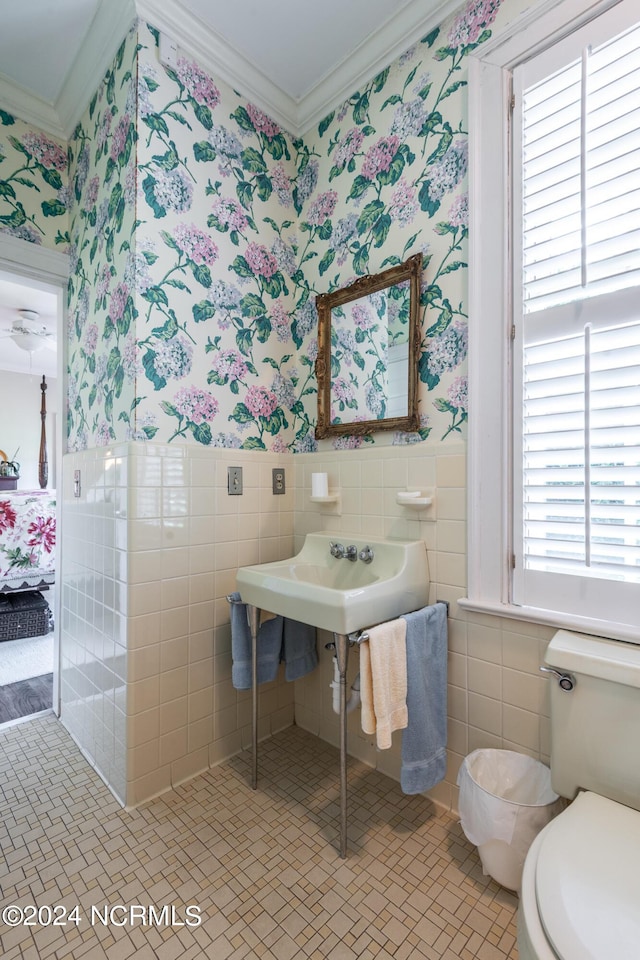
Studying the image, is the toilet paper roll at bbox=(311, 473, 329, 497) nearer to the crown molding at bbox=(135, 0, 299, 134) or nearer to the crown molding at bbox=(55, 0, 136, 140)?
the crown molding at bbox=(135, 0, 299, 134)

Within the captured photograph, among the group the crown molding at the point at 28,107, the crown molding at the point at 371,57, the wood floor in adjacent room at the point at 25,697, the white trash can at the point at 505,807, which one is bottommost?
the wood floor in adjacent room at the point at 25,697

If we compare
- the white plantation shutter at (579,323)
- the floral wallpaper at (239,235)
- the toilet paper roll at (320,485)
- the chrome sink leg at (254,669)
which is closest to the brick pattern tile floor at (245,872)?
the chrome sink leg at (254,669)

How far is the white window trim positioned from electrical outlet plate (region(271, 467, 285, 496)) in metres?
0.88

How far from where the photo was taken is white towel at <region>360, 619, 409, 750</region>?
4.06ft

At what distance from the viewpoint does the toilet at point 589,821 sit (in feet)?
2.37

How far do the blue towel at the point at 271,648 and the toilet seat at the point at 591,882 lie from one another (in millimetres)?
1061

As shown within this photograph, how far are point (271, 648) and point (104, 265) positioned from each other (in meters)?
1.66

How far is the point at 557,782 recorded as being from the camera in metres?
1.14

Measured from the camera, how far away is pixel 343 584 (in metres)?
1.71

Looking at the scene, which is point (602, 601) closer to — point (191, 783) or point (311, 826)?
point (311, 826)

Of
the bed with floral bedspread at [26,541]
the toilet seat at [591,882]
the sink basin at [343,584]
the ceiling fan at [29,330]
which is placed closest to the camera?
the toilet seat at [591,882]

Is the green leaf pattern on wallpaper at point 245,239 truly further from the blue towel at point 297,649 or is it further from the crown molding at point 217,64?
the blue towel at point 297,649

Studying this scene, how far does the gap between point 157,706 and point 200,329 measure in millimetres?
1389

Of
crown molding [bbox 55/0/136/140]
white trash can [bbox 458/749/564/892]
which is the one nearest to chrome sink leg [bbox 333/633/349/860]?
white trash can [bbox 458/749/564/892]
